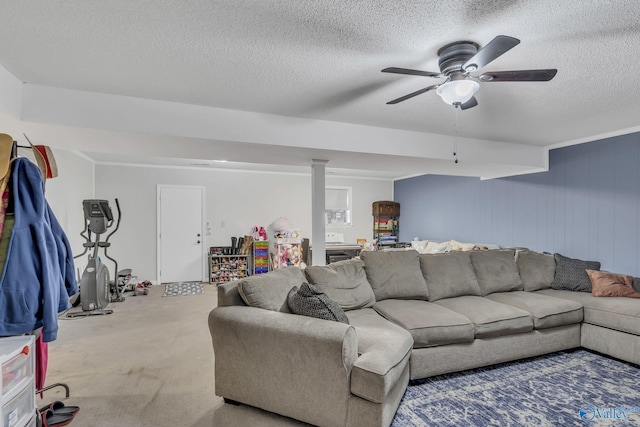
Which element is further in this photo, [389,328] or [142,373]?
[142,373]

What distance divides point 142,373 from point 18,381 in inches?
50.2

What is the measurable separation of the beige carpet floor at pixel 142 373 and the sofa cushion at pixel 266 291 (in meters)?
0.69

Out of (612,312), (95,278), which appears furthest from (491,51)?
(95,278)

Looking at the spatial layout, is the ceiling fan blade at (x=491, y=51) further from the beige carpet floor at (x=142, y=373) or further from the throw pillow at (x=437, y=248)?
the throw pillow at (x=437, y=248)

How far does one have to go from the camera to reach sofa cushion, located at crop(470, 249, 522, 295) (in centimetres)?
342

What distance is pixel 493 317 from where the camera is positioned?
268 cm

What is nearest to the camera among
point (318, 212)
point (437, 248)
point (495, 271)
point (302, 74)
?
point (302, 74)

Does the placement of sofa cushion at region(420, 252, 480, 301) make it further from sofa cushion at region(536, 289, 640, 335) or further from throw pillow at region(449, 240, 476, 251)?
throw pillow at region(449, 240, 476, 251)

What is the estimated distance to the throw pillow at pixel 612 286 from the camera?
3.21m

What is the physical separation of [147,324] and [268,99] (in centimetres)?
307

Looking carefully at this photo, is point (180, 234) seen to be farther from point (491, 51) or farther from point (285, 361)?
point (491, 51)

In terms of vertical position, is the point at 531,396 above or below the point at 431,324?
below

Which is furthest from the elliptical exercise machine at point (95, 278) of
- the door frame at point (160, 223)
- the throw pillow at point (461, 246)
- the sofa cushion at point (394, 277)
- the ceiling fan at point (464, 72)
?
the throw pillow at point (461, 246)

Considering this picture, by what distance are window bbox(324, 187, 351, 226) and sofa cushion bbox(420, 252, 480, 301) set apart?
4.59 metres
